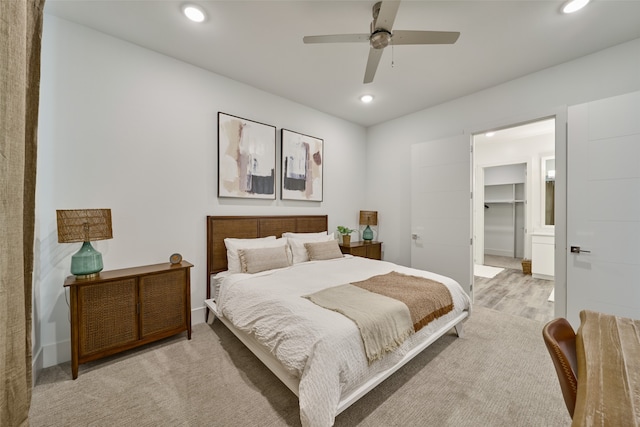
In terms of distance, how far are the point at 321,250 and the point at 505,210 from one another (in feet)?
19.9

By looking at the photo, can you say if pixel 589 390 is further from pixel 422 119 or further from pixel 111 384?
pixel 422 119

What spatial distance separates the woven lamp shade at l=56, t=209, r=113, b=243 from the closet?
7.93m

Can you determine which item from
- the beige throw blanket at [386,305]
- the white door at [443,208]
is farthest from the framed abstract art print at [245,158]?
the white door at [443,208]

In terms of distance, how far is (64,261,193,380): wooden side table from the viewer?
196 centimetres

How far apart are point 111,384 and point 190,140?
7.79ft

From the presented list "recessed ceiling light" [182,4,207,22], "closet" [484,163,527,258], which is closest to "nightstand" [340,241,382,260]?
"recessed ceiling light" [182,4,207,22]

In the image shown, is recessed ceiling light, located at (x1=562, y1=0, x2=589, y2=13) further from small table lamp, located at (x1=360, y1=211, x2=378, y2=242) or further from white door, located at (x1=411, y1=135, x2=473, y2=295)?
small table lamp, located at (x1=360, y1=211, x2=378, y2=242)

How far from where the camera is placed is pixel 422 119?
13.4 ft

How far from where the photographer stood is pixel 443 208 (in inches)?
146

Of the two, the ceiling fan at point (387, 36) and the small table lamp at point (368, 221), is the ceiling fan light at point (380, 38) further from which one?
the small table lamp at point (368, 221)

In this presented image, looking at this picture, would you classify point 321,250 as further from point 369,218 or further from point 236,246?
point 369,218

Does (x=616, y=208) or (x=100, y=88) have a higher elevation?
(x=100, y=88)

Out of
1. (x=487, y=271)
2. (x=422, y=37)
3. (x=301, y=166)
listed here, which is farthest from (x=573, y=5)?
(x=487, y=271)

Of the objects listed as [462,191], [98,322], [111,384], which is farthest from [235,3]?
[462,191]
